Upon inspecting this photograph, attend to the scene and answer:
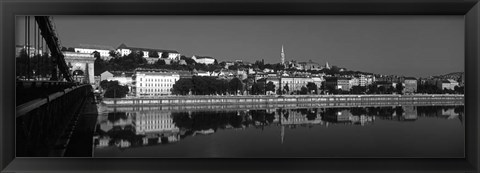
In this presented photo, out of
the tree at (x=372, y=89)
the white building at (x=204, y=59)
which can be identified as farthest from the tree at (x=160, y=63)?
the tree at (x=372, y=89)

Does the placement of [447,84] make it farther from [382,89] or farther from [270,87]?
[270,87]

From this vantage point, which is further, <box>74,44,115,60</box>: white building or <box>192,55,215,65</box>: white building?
<box>192,55,215,65</box>: white building

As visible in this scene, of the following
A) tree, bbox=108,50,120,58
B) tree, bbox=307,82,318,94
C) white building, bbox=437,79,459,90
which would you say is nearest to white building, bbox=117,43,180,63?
tree, bbox=108,50,120,58

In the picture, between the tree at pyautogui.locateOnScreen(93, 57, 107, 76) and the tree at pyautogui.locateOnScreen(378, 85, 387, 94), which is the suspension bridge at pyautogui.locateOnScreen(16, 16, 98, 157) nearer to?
the tree at pyautogui.locateOnScreen(93, 57, 107, 76)

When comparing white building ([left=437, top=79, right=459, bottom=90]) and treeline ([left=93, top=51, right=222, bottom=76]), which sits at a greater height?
treeline ([left=93, top=51, right=222, bottom=76])
